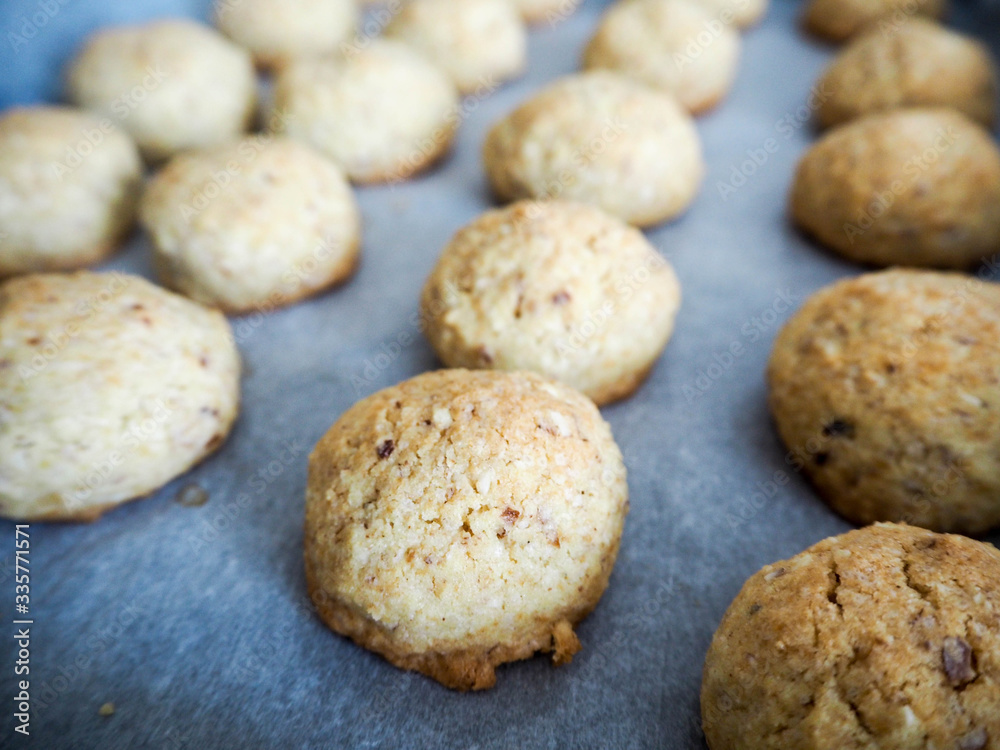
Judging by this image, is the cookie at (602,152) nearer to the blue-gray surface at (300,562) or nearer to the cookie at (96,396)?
the blue-gray surface at (300,562)

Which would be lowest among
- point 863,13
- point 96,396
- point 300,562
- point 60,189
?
point 300,562

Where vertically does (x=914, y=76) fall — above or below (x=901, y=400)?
above

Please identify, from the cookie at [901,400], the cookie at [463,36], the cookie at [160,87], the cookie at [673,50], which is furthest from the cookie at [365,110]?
the cookie at [901,400]

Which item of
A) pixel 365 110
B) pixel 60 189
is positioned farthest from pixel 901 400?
pixel 60 189

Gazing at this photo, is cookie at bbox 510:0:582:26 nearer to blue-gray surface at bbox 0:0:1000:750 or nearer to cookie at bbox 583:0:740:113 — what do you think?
cookie at bbox 583:0:740:113

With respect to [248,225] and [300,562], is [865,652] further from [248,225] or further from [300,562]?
[248,225]

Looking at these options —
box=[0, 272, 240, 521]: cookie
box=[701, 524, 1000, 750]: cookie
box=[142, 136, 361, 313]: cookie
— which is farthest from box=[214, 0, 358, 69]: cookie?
box=[701, 524, 1000, 750]: cookie

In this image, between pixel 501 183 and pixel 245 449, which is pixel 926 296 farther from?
pixel 245 449
